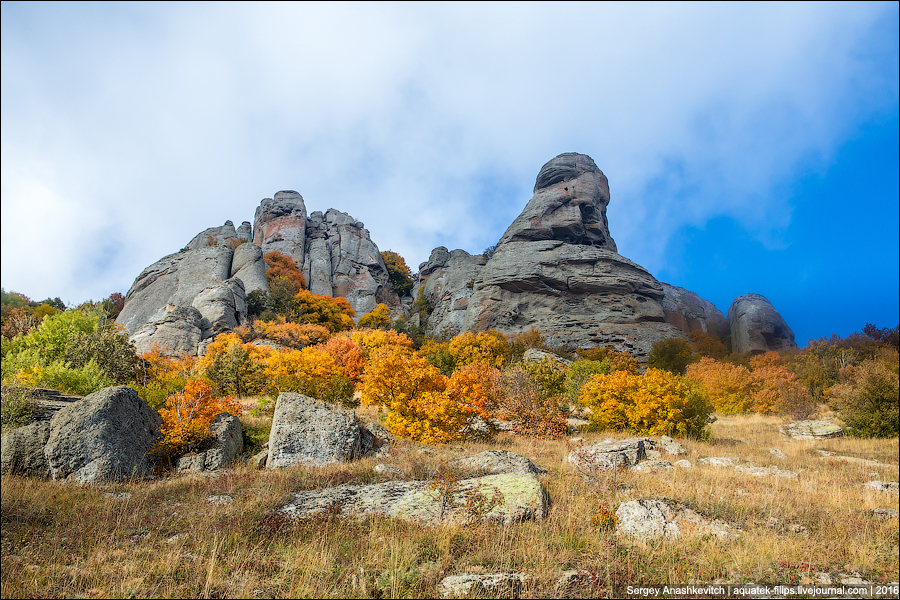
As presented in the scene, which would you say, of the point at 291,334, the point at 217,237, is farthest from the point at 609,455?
the point at 217,237

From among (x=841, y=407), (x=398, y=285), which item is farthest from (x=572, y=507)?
(x=398, y=285)

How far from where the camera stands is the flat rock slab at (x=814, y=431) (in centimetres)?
1570

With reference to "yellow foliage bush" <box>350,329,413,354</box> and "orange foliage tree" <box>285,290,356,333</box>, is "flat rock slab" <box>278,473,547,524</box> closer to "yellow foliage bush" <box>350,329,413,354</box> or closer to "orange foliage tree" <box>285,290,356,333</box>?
"yellow foliage bush" <box>350,329,413,354</box>

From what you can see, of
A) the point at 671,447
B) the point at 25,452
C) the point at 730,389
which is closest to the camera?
the point at 25,452

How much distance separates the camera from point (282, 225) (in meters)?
65.4

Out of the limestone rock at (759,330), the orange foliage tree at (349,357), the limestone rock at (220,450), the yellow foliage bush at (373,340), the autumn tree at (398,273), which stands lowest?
the limestone rock at (220,450)

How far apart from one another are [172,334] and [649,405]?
3330 centimetres

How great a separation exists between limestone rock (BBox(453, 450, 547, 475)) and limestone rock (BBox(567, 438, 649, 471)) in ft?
3.33

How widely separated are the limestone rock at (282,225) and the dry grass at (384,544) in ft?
189

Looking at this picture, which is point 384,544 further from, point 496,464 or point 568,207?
point 568,207

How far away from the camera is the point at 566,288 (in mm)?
54750

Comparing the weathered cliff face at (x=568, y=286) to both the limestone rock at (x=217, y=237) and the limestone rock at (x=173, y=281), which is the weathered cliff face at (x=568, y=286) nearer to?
the limestone rock at (x=173, y=281)

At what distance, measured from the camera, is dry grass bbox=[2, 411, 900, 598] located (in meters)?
4.17

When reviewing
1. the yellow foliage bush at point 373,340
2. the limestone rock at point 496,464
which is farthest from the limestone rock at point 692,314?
the limestone rock at point 496,464
